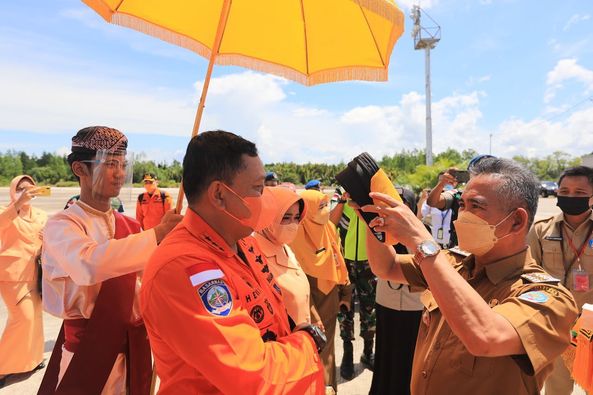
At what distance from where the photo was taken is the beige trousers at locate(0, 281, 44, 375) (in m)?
4.08

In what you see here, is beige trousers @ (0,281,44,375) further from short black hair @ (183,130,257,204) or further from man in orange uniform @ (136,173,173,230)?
short black hair @ (183,130,257,204)

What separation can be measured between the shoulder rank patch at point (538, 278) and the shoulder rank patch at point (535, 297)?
3.3 inches

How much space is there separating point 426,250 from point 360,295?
357 cm

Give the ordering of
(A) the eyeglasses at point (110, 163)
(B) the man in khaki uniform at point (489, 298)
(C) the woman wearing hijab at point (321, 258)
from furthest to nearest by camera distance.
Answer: (C) the woman wearing hijab at point (321, 258) → (A) the eyeglasses at point (110, 163) → (B) the man in khaki uniform at point (489, 298)

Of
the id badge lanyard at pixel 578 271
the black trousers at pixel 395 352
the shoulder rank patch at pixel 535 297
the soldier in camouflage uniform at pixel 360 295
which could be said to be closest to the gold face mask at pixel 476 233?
the shoulder rank patch at pixel 535 297

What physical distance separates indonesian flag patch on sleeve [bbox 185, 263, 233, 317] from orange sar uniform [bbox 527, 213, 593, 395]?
136 inches

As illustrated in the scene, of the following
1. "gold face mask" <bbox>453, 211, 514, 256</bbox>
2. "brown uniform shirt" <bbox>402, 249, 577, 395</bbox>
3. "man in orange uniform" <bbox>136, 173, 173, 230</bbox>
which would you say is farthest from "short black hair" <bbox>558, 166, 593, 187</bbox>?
"man in orange uniform" <bbox>136, 173, 173, 230</bbox>

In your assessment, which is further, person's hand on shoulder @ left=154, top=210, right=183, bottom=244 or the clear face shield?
the clear face shield

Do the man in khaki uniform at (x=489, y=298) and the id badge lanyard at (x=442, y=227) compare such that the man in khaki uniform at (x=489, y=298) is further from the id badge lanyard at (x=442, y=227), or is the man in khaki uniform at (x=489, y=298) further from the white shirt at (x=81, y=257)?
the id badge lanyard at (x=442, y=227)

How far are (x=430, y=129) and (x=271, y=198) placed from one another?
90.4 ft

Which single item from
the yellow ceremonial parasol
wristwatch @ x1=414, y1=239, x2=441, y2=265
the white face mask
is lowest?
the white face mask

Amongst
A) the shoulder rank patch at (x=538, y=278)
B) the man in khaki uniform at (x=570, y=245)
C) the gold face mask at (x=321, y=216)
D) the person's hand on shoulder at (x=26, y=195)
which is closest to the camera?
the shoulder rank patch at (x=538, y=278)

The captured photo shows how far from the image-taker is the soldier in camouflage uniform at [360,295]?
4590mm

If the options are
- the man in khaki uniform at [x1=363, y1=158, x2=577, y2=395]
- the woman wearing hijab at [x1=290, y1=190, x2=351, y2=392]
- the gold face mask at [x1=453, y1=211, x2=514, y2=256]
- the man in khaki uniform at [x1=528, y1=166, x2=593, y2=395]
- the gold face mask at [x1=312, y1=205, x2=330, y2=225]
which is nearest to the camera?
the man in khaki uniform at [x1=363, y1=158, x2=577, y2=395]
